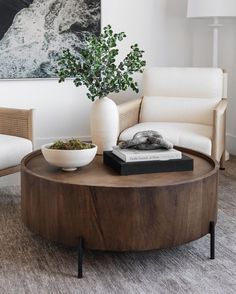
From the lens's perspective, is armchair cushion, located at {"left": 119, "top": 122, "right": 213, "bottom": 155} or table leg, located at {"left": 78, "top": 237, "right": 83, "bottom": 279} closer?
table leg, located at {"left": 78, "top": 237, "right": 83, "bottom": 279}

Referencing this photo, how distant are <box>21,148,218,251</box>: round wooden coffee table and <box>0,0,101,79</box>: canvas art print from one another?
2279 millimetres

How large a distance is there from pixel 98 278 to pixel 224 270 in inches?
23.7

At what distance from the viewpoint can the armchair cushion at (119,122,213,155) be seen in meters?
3.42

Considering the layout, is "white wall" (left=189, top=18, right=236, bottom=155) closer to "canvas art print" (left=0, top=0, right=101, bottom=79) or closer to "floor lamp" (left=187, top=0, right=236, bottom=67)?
"floor lamp" (left=187, top=0, right=236, bottom=67)

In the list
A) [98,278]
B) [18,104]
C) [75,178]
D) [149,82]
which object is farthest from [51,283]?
[18,104]

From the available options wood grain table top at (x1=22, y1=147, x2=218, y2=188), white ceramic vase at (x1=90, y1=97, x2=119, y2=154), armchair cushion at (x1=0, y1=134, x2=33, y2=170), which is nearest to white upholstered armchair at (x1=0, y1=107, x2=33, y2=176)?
armchair cushion at (x1=0, y1=134, x2=33, y2=170)

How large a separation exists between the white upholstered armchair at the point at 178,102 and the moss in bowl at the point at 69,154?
1265mm

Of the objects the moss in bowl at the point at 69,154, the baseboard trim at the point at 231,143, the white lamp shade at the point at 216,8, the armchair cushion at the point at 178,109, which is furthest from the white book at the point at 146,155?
the baseboard trim at the point at 231,143

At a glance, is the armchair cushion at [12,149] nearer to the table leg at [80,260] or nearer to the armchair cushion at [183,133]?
the armchair cushion at [183,133]

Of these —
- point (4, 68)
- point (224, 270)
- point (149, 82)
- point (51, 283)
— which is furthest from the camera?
point (4, 68)

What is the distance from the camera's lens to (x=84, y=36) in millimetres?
4535

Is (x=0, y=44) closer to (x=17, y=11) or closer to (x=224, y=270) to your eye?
(x=17, y=11)

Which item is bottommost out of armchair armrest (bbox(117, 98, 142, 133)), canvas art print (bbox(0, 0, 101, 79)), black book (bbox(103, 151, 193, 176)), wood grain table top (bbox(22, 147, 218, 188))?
wood grain table top (bbox(22, 147, 218, 188))

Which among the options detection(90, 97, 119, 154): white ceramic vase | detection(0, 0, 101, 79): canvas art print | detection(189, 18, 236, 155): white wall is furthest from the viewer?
detection(189, 18, 236, 155): white wall
